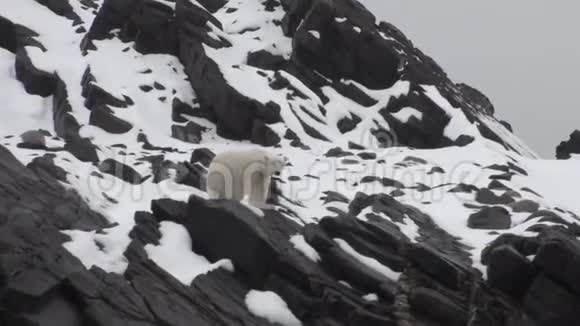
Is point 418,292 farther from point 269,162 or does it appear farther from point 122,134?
point 122,134

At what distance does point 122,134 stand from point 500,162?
18.5m

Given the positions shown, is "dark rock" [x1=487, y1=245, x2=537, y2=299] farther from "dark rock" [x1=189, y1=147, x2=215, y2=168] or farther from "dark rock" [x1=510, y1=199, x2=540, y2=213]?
"dark rock" [x1=189, y1=147, x2=215, y2=168]

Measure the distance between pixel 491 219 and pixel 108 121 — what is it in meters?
20.1

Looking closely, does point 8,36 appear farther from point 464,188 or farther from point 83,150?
point 464,188

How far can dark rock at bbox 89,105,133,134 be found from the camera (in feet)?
103

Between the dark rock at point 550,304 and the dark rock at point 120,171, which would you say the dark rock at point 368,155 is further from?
the dark rock at point 550,304

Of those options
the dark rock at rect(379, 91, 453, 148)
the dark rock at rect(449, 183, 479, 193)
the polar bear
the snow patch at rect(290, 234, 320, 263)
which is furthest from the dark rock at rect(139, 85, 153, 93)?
the snow patch at rect(290, 234, 320, 263)

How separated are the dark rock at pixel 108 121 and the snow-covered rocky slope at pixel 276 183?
86mm

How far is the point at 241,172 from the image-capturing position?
1484 cm

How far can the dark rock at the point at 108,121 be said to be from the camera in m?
31.5

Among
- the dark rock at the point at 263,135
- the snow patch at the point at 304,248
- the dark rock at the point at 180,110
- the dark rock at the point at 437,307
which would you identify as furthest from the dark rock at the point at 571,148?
the dark rock at the point at 437,307

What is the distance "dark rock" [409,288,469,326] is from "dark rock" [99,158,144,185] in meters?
12.9

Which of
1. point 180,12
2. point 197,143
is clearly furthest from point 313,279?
point 180,12

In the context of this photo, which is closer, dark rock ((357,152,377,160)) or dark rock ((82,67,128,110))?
dark rock ((357,152,377,160))
